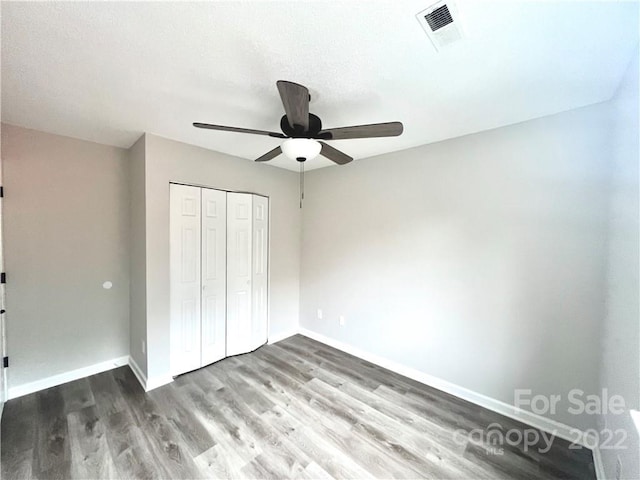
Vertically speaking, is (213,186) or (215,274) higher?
(213,186)

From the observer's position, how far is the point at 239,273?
3287 mm

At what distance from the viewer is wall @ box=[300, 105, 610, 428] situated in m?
1.89

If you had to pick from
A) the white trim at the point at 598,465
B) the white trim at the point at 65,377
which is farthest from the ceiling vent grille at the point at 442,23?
the white trim at the point at 65,377

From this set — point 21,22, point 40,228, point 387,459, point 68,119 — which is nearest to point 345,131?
point 21,22

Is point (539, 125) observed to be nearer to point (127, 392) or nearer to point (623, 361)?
point (623, 361)

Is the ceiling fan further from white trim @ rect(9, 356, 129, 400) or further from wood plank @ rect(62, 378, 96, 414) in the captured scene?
white trim @ rect(9, 356, 129, 400)

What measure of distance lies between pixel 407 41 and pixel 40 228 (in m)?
3.57

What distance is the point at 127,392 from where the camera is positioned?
8.04 ft

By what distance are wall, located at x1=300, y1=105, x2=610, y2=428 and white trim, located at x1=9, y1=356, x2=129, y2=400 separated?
2.81m

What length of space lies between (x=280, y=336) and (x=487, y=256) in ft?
9.67

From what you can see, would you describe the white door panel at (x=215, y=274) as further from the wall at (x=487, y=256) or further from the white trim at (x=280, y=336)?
the wall at (x=487, y=256)

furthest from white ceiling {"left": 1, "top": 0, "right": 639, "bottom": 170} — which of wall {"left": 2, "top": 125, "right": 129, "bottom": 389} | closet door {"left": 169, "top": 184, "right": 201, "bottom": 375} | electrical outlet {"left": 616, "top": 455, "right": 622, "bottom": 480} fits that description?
electrical outlet {"left": 616, "top": 455, "right": 622, "bottom": 480}

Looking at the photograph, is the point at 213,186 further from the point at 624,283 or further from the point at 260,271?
the point at 624,283

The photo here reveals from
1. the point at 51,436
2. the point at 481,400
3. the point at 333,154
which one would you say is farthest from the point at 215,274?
the point at 481,400
